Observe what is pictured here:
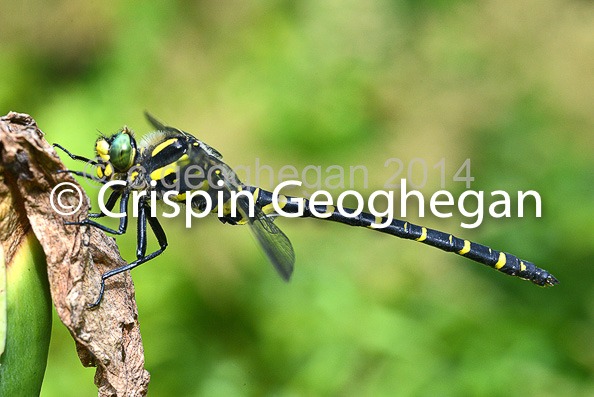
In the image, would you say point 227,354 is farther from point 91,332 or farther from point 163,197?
point 91,332

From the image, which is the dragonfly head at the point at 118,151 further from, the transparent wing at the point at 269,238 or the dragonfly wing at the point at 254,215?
the transparent wing at the point at 269,238

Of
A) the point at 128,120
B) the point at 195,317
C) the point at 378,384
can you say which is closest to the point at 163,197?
the point at 195,317

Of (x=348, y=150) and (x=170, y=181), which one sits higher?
(x=348, y=150)

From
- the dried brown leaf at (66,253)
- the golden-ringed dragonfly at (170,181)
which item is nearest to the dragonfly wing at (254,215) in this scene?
the golden-ringed dragonfly at (170,181)

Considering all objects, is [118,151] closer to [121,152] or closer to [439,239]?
[121,152]

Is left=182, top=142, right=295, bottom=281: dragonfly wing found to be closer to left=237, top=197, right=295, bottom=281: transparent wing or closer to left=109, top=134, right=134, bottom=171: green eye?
left=237, top=197, right=295, bottom=281: transparent wing

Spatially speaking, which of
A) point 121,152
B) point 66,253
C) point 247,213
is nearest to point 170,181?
point 121,152

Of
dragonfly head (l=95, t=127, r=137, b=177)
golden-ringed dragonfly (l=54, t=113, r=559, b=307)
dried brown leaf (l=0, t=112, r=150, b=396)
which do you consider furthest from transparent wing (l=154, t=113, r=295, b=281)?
dried brown leaf (l=0, t=112, r=150, b=396)
